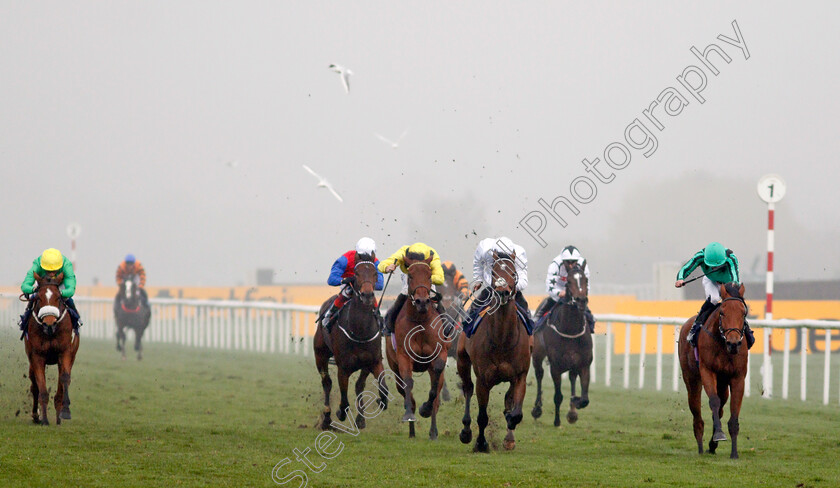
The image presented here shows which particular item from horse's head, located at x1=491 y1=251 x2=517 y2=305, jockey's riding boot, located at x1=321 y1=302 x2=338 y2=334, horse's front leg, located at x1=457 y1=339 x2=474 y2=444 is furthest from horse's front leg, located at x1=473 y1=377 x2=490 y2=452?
jockey's riding boot, located at x1=321 y1=302 x2=338 y2=334

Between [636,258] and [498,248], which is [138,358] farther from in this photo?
[636,258]

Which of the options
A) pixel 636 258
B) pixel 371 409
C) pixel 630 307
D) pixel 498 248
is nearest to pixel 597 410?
pixel 371 409

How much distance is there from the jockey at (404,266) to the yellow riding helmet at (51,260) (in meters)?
3.01

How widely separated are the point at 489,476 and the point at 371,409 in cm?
382

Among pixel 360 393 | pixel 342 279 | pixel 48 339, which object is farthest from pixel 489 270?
pixel 48 339

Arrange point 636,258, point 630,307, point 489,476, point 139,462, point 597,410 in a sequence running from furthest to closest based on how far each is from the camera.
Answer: point 636,258
point 630,307
point 597,410
point 139,462
point 489,476

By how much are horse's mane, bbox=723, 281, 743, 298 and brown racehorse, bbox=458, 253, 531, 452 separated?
5.22 feet

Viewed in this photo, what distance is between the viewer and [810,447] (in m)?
9.05

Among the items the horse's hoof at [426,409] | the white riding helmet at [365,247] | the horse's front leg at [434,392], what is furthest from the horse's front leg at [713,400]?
the white riding helmet at [365,247]

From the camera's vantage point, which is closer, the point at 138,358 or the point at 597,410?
the point at 597,410

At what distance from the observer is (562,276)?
11.2m

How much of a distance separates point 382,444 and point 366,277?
147cm

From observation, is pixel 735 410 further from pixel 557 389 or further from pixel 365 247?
pixel 365 247

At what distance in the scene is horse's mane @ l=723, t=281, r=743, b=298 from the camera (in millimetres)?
8141
